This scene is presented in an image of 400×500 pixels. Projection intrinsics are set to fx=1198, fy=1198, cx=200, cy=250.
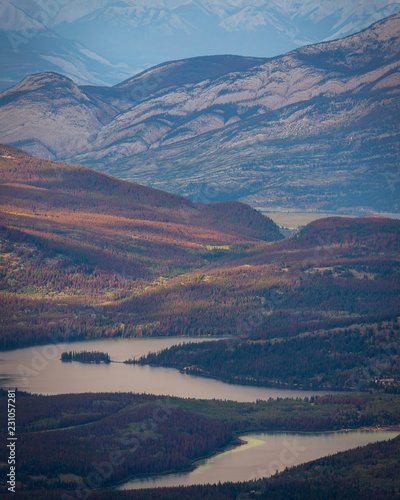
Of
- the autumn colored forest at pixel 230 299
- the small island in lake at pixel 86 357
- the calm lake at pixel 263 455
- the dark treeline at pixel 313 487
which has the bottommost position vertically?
the dark treeline at pixel 313 487

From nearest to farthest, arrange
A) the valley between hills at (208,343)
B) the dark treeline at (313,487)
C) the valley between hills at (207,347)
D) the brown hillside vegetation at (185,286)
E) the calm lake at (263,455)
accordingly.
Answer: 1. the dark treeline at (313,487)
2. the valley between hills at (207,347)
3. the valley between hills at (208,343)
4. the calm lake at (263,455)
5. the brown hillside vegetation at (185,286)

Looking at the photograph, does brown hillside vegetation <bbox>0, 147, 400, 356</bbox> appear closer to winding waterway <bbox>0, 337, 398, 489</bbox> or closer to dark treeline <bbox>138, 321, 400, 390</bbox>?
dark treeline <bbox>138, 321, 400, 390</bbox>

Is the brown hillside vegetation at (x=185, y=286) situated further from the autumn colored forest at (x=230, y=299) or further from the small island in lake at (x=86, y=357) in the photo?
the small island in lake at (x=86, y=357)

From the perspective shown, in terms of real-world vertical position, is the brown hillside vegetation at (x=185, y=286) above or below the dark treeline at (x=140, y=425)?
above

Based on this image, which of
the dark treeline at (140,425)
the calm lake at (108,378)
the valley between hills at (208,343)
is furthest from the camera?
the calm lake at (108,378)

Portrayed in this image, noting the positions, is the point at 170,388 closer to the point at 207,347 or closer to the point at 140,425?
the point at 207,347

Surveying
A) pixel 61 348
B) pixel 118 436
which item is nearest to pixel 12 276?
pixel 61 348

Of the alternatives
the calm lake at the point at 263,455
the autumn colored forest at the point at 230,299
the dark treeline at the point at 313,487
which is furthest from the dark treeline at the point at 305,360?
the dark treeline at the point at 313,487
